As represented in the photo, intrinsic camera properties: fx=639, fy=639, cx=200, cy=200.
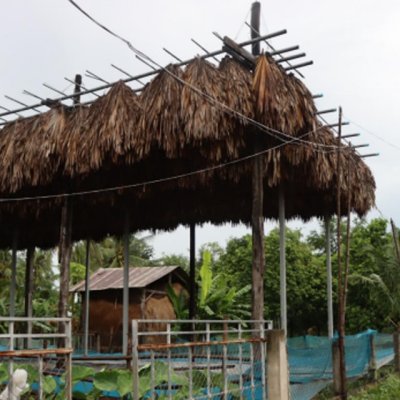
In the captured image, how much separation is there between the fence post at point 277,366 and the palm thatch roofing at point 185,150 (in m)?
2.36

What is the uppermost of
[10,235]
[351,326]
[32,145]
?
[32,145]

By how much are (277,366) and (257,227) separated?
2013mm

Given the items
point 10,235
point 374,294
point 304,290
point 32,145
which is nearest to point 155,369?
point 32,145

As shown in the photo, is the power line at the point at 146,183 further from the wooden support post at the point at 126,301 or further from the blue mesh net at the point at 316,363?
the blue mesh net at the point at 316,363

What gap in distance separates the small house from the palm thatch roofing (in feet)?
26.3

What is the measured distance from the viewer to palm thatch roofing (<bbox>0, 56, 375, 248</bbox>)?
8.45 m

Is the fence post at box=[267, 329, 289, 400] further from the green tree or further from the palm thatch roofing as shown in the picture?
the green tree

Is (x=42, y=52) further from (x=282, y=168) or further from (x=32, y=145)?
(x=282, y=168)

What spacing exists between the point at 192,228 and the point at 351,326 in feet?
33.9

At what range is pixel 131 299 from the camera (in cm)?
1970

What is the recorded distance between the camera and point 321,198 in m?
10.9

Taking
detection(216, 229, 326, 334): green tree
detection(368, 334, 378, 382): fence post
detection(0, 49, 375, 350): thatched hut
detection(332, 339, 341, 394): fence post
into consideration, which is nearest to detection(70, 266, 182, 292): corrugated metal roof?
detection(216, 229, 326, 334): green tree

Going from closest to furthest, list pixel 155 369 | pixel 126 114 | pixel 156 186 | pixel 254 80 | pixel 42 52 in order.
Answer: pixel 155 369 → pixel 42 52 → pixel 254 80 → pixel 126 114 → pixel 156 186

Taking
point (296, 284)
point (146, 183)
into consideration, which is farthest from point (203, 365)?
point (296, 284)
